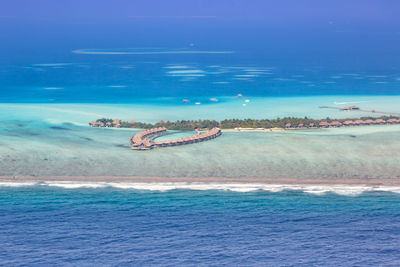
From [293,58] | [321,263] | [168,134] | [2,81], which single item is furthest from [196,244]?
[293,58]

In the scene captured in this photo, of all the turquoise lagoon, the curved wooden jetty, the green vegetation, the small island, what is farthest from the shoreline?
the green vegetation

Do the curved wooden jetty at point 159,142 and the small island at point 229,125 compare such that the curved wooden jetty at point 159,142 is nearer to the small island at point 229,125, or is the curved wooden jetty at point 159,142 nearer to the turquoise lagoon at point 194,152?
the small island at point 229,125

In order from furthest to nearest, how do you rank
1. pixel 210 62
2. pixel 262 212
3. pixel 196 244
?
pixel 210 62 < pixel 262 212 < pixel 196 244

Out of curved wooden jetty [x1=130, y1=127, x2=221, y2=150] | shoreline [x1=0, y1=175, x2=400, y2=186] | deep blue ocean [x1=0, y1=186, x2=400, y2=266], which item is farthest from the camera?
curved wooden jetty [x1=130, y1=127, x2=221, y2=150]

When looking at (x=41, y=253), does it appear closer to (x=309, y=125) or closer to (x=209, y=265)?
(x=209, y=265)

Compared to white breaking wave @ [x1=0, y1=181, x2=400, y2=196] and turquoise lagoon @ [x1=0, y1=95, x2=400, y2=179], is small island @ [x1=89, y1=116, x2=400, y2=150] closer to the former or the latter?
turquoise lagoon @ [x1=0, y1=95, x2=400, y2=179]

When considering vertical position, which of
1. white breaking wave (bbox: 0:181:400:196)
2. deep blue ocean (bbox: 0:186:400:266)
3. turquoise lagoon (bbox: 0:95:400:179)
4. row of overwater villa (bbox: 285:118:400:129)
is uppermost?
row of overwater villa (bbox: 285:118:400:129)
